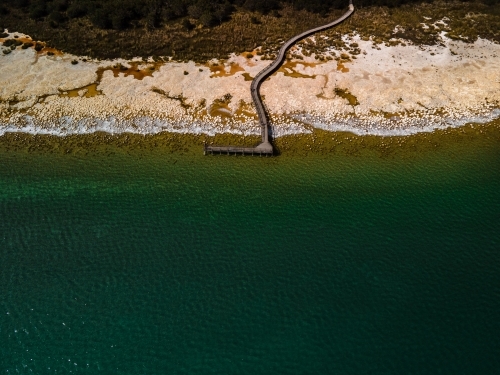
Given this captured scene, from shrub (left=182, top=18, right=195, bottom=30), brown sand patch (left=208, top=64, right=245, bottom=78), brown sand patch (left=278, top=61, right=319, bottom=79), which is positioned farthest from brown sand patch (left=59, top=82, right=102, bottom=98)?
brown sand patch (left=278, top=61, right=319, bottom=79)

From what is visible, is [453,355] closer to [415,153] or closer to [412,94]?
[415,153]

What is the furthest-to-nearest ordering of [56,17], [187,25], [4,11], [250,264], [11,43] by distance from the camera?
[4,11] < [56,17] < [187,25] < [11,43] < [250,264]

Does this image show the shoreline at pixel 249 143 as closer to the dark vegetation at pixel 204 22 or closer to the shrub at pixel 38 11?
the dark vegetation at pixel 204 22

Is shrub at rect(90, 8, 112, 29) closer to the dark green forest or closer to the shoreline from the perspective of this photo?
the dark green forest

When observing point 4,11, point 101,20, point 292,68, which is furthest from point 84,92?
point 292,68

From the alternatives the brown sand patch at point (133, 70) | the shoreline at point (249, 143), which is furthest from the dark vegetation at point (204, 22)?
the shoreline at point (249, 143)

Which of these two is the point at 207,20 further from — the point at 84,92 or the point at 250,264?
the point at 250,264

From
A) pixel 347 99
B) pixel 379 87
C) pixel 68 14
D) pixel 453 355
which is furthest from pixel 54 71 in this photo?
pixel 453 355
